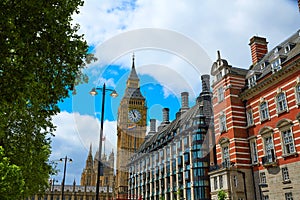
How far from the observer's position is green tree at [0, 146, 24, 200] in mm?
14609

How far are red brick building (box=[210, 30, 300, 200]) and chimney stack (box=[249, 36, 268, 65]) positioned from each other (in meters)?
0.13

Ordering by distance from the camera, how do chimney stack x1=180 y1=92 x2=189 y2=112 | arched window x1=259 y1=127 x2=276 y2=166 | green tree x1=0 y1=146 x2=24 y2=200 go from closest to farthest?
green tree x1=0 y1=146 x2=24 y2=200 < arched window x1=259 y1=127 x2=276 y2=166 < chimney stack x1=180 y1=92 x2=189 y2=112

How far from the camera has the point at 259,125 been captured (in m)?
30.6

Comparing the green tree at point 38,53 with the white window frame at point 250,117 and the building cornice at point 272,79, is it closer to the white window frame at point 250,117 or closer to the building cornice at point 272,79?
the building cornice at point 272,79

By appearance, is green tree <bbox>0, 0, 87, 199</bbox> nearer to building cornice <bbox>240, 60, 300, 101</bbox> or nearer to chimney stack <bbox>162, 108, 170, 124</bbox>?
building cornice <bbox>240, 60, 300, 101</bbox>

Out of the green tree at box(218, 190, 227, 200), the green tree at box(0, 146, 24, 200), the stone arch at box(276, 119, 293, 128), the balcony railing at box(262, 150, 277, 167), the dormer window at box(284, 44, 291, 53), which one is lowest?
the green tree at box(218, 190, 227, 200)

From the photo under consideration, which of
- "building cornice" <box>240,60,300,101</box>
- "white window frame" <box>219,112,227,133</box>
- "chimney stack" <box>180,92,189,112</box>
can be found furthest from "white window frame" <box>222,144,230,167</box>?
"chimney stack" <box>180,92,189,112</box>

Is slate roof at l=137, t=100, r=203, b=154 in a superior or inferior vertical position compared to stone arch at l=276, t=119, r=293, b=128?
superior

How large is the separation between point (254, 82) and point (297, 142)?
8993 millimetres

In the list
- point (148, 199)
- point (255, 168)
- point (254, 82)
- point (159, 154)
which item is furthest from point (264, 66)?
point (148, 199)

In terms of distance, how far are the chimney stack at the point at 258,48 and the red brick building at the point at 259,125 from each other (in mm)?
125

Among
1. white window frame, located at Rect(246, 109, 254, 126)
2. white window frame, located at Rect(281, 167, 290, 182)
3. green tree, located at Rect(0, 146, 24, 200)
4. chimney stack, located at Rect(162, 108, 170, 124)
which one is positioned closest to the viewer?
green tree, located at Rect(0, 146, 24, 200)

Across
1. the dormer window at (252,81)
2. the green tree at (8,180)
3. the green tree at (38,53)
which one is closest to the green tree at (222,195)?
the dormer window at (252,81)

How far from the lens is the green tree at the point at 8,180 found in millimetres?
14609
